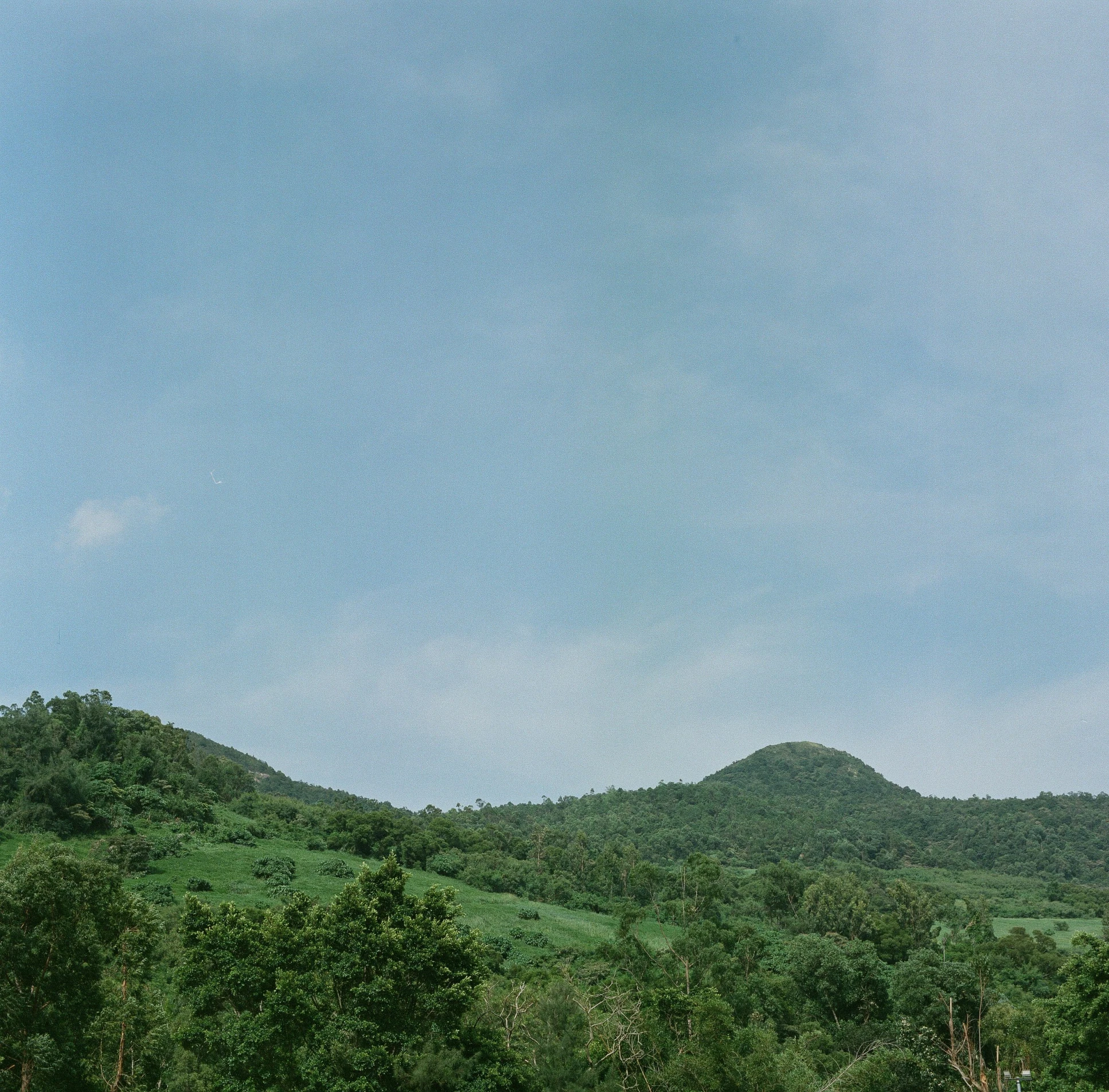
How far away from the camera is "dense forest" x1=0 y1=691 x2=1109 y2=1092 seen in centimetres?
2908

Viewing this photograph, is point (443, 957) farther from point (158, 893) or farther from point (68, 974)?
point (158, 893)

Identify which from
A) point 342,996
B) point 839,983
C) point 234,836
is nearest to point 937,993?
point 839,983

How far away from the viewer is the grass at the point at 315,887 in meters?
70.4

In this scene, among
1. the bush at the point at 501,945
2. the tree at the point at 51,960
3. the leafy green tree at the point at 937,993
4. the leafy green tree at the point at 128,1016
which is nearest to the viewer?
the tree at the point at 51,960

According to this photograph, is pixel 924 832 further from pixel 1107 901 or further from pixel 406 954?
pixel 406 954

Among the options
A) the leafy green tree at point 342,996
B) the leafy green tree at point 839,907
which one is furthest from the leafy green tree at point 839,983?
the leafy green tree at point 342,996

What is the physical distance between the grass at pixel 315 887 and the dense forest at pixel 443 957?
52cm

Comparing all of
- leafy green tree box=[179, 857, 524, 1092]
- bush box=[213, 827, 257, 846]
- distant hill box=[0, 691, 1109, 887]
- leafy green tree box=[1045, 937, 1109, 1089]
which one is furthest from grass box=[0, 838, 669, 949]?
leafy green tree box=[1045, 937, 1109, 1089]

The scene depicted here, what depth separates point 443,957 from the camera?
31344 millimetres

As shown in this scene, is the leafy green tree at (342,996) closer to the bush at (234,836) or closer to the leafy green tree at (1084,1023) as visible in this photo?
the leafy green tree at (1084,1023)

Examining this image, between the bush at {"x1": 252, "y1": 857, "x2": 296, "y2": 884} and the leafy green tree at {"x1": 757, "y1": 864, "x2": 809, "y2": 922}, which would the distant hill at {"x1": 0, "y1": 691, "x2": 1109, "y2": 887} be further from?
→ the leafy green tree at {"x1": 757, "y1": 864, "x2": 809, "y2": 922}

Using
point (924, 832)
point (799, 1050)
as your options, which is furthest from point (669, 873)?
point (924, 832)

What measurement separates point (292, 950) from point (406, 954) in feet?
13.6

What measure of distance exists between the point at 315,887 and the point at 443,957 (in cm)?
5167
